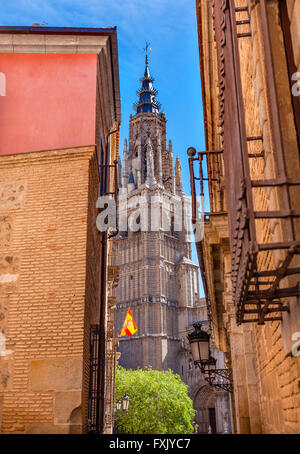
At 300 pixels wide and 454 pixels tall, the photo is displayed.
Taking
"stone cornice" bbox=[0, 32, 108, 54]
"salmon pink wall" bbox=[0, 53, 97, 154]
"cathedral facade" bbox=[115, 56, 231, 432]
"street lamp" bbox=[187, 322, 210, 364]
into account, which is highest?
"cathedral facade" bbox=[115, 56, 231, 432]

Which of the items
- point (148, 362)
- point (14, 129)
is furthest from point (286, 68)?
point (148, 362)

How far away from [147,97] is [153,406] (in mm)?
62798

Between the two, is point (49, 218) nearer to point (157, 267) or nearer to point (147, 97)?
point (157, 267)

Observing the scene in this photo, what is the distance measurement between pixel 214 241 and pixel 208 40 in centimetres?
414

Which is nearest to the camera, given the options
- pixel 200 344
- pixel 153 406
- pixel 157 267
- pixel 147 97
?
pixel 200 344

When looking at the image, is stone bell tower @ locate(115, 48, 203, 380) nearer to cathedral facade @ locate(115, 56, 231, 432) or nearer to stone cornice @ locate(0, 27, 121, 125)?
cathedral facade @ locate(115, 56, 231, 432)

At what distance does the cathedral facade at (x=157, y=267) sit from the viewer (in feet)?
212

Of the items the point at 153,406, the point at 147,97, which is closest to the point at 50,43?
the point at 153,406

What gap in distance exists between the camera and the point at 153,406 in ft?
125

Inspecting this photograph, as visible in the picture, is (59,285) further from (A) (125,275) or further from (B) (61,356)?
(A) (125,275)

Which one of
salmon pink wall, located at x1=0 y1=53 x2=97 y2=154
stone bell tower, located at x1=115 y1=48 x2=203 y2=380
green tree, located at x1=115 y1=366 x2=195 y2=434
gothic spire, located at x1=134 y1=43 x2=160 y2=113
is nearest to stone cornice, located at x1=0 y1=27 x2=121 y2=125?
salmon pink wall, located at x1=0 y1=53 x2=97 y2=154

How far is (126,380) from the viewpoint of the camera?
40.3 meters

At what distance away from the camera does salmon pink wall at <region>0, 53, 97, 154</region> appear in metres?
9.13

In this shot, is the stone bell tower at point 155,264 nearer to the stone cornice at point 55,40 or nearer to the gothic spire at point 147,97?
the gothic spire at point 147,97
